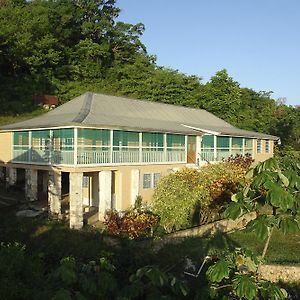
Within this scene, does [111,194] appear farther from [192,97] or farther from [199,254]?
[192,97]

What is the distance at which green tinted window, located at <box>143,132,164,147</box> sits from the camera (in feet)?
73.1

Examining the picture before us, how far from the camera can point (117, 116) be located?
939 inches

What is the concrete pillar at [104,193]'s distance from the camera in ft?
63.0

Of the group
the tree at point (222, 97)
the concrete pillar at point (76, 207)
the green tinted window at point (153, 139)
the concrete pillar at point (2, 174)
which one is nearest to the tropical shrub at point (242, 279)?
the concrete pillar at point (76, 207)

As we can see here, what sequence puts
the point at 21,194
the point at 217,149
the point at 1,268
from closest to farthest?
the point at 1,268
the point at 21,194
the point at 217,149

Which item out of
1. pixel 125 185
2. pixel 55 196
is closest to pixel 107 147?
pixel 125 185

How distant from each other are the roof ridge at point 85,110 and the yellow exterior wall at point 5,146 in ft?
16.4

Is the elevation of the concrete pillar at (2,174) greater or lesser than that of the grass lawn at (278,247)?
greater

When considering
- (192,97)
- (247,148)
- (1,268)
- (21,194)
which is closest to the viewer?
(1,268)

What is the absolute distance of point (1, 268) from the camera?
36.8ft

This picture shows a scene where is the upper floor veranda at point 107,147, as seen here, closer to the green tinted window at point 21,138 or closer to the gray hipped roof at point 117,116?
the green tinted window at point 21,138

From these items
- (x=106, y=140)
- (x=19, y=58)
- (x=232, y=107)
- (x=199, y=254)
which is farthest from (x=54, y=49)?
(x=199, y=254)

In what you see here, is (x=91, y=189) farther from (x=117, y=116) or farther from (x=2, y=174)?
(x=2, y=174)

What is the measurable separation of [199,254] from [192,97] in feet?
111
